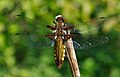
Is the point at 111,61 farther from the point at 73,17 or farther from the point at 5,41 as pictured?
the point at 5,41

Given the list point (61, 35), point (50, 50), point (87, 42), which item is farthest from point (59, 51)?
point (50, 50)

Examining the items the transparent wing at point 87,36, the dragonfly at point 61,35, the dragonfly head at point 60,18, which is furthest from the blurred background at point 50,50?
the dragonfly head at point 60,18

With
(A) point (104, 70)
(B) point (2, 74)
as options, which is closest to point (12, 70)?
(B) point (2, 74)

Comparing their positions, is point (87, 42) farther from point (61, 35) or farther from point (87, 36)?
point (61, 35)

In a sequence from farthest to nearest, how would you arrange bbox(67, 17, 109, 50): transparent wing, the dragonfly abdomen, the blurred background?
the blurred background → bbox(67, 17, 109, 50): transparent wing → the dragonfly abdomen

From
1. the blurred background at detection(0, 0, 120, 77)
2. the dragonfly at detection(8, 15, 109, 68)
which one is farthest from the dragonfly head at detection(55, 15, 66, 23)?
the blurred background at detection(0, 0, 120, 77)

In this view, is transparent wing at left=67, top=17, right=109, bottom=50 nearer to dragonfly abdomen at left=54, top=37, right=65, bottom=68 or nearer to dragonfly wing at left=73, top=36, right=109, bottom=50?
dragonfly wing at left=73, top=36, right=109, bottom=50

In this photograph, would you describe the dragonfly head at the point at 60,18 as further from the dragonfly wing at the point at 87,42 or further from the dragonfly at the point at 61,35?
the dragonfly wing at the point at 87,42
